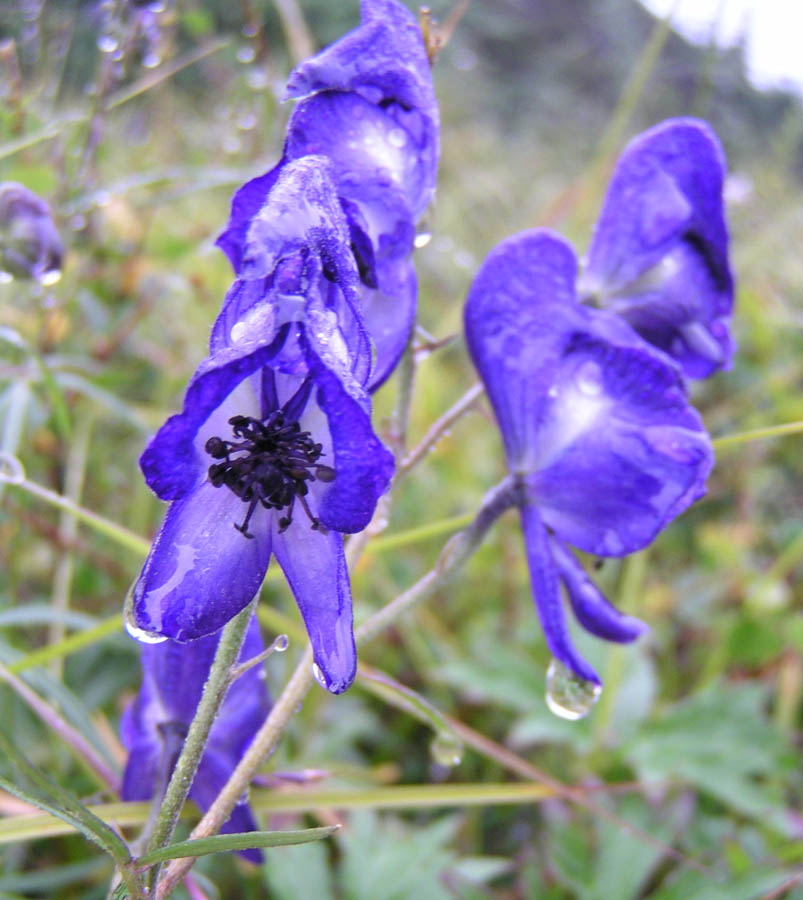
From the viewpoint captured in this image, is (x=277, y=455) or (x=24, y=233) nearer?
(x=277, y=455)

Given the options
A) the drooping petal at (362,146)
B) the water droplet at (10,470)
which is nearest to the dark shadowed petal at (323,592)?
the drooping petal at (362,146)

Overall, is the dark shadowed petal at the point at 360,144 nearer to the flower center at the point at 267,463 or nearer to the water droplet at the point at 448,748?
the flower center at the point at 267,463

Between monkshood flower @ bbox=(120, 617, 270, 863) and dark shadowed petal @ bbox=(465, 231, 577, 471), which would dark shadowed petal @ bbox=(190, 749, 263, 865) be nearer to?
monkshood flower @ bbox=(120, 617, 270, 863)

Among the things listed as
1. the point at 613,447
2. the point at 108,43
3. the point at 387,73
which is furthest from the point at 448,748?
the point at 108,43

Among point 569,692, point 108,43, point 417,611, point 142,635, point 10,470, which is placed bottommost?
point 417,611

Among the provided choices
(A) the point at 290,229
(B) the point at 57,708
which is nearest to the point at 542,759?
(B) the point at 57,708

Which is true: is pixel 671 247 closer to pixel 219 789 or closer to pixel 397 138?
pixel 397 138
